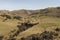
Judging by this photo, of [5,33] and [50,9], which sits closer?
[5,33]

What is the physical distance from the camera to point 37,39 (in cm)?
2886

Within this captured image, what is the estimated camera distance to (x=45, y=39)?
28.0 m

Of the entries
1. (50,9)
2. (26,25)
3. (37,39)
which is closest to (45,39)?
(37,39)

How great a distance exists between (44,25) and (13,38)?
5573mm

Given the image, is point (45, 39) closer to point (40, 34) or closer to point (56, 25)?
point (40, 34)

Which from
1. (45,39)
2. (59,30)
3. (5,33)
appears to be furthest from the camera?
(5,33)

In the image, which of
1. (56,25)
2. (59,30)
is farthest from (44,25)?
(59,30)

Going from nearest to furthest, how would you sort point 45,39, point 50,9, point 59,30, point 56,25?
1. point 45,39
2. point 59,30
3. point 56,25
4. point 50,9

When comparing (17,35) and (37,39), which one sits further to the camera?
(17,35)

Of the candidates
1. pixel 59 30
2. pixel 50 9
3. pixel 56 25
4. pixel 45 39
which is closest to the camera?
pixel 45 39

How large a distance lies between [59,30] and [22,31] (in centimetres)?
737

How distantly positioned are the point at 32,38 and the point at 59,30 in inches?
166

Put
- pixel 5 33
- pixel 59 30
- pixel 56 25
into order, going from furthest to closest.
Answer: pixel 5 33 < pixel 56 25 < pixel 59 30

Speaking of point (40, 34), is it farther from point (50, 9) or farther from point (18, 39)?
point (50, 9)
